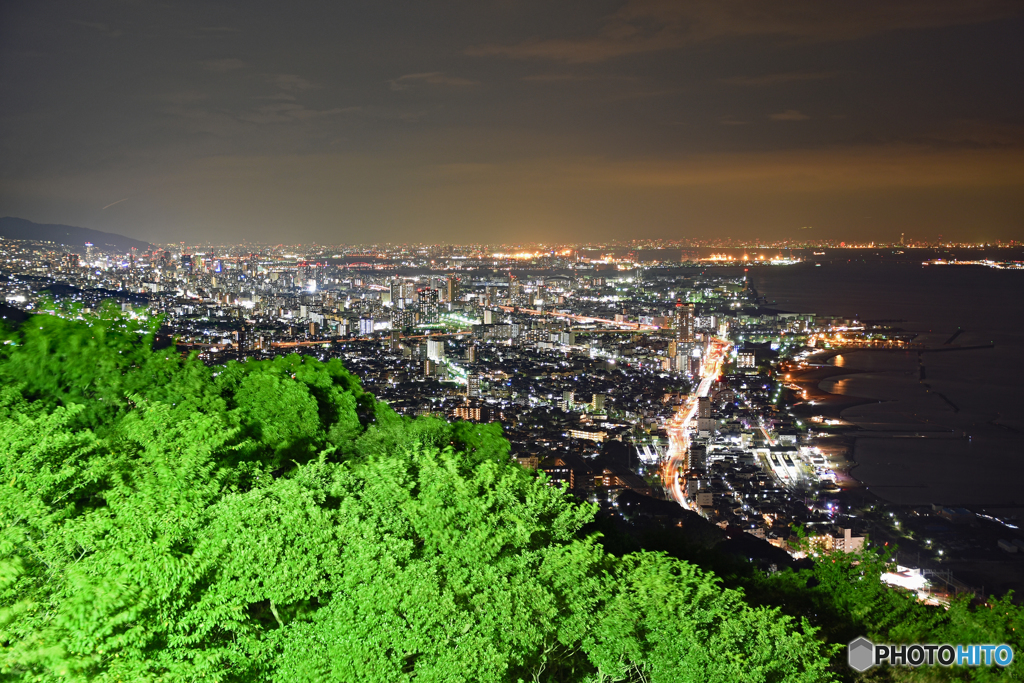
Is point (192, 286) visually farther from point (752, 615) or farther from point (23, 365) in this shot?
point (752, 615)

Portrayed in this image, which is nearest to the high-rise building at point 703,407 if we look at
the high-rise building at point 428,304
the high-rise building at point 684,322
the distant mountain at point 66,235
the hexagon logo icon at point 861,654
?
the high-rise building at point 684,322

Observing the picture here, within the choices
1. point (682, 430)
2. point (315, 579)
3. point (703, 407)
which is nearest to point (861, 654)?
point (315, 579)

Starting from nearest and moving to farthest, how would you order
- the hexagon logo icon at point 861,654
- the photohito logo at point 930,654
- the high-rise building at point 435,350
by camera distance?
the hexagon logo icon at point 861,654 < the photohito logo at point 930,654 < the high-rise building at point 435,350

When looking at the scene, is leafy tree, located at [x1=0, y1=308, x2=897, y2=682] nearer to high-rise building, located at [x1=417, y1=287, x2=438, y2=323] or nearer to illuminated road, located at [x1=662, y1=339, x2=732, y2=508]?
illuminated road, located at [x1=662, y1=339, x2=732, y2=508]

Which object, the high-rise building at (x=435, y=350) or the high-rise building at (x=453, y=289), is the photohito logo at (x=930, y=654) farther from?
the high-rise building at (x=453, y=289)

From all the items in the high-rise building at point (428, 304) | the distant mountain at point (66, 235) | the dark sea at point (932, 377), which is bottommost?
the dark sea at point (932, 377)

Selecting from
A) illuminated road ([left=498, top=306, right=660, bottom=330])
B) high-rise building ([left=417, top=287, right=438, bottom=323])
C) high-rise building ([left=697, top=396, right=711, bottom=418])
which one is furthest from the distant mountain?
high-rise building ([left=697, top=396, right=711, bottom=418])
